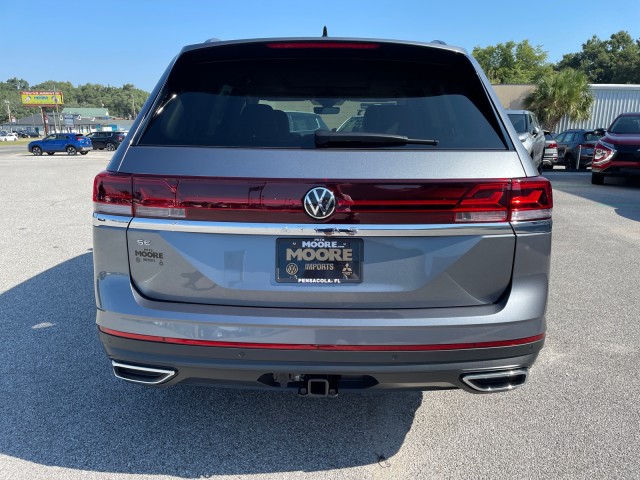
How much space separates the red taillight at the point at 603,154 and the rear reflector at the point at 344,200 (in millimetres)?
11924

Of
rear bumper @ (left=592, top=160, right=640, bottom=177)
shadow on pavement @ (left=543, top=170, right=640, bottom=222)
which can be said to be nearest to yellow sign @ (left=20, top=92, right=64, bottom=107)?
shadow on pavement @ (left=543, top=170, right=640, bottom=222)

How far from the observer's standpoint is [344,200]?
2049mm

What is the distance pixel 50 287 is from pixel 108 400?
8.08 feet

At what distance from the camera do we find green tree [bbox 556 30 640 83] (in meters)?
74.4

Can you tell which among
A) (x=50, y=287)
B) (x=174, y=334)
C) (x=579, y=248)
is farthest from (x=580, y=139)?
(x=174, y=334)

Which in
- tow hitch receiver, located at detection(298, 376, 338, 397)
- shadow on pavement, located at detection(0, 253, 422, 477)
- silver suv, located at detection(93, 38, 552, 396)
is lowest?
shadow on pavement, located at detection(0, 253, 422, 477)

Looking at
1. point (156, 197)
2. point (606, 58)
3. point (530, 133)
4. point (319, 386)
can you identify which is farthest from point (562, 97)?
point (606, 58)

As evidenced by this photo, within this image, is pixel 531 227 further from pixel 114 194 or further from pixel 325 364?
pixel 114 194

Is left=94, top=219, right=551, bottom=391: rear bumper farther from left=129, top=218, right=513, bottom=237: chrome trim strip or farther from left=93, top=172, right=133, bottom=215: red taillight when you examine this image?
left=129, top=218, right=513, bottom=237: chrome trim strip

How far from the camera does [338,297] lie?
82.7 inches

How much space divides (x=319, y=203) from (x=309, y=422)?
4.62 feet

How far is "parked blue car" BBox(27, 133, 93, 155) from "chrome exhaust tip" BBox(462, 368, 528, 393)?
39.1 meters

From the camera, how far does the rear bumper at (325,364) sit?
6.94 feet

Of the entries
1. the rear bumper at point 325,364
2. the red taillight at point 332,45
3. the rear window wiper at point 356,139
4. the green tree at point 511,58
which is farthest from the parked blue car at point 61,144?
the green tree at point 511,58
